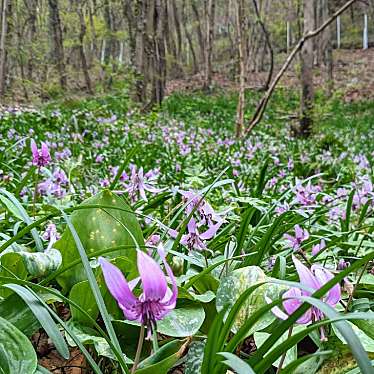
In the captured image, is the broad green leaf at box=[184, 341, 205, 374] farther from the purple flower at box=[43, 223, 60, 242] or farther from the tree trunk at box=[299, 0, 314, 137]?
the tree trunk at box=[299, 0, 314, 137]

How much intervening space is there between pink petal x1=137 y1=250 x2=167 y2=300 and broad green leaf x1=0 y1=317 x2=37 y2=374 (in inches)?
7.0

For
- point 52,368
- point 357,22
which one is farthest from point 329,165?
point 357,22

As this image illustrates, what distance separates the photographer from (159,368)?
0.69m

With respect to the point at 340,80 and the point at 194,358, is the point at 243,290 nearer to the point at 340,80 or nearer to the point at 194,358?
the point at 194,358

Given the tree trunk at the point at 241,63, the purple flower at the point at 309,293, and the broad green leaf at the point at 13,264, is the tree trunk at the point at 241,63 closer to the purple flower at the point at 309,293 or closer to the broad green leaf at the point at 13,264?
the broad green leaf at the point at 13,264

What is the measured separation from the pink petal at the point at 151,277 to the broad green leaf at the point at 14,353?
18 centimetres

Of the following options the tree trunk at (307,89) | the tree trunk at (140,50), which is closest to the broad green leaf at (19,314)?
the tree trunk at (307,89)

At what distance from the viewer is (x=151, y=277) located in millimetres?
584

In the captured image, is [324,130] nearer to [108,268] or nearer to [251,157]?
[251,157]

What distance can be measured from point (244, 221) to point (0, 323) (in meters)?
0.81

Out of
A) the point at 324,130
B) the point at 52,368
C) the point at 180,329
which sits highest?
the point at 180,329

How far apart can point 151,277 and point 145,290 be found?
0.03 metres

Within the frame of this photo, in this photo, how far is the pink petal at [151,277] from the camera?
562mm

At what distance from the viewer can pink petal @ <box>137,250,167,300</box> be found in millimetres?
562
